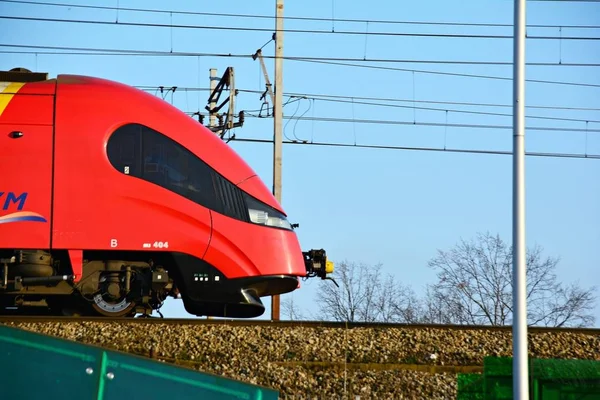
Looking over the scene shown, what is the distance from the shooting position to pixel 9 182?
13328mm

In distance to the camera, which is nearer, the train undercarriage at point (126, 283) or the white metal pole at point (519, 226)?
the white metal pole at point (519, 226)

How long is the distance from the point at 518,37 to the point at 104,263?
23.5ft

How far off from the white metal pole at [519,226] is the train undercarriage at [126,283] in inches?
225

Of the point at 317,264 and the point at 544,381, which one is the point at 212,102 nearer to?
the point at 317,264

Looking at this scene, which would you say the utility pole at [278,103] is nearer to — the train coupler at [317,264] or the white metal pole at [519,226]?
the train coupler at [317,264]

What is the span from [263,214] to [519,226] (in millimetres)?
5951

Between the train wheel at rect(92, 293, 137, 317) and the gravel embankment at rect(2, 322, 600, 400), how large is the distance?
0.98m

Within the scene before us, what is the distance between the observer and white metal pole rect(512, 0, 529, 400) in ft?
28.4

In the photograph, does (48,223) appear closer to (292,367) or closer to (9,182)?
(9,182)

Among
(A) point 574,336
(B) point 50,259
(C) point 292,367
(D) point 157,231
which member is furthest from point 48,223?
(A) point 574,336

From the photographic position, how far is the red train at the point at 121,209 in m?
13.4

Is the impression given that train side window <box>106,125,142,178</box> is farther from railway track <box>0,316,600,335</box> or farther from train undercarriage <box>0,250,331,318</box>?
railway track <box>0,316,600,335</box>

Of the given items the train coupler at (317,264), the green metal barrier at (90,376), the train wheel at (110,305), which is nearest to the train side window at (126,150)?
the train wheel at (110,305)

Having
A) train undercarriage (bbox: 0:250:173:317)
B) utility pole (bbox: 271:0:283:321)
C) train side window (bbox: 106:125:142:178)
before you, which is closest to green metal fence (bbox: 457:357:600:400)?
train undercarriage (bbox: 0:250:173:317)
